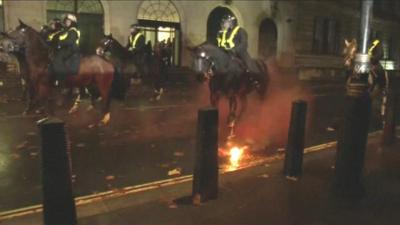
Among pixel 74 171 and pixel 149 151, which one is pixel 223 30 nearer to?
pixel 149 151

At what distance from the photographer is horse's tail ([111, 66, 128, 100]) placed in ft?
36.7

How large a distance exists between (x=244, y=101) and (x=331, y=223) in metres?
6.43

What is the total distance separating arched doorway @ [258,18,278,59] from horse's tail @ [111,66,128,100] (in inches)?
698

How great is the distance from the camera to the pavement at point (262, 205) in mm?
4754

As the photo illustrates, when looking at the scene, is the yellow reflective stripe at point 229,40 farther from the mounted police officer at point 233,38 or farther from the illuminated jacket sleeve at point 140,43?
the illuminated jacket sleeve at point 140,43

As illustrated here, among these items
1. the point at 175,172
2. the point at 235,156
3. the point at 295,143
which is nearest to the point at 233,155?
the point at 235,156

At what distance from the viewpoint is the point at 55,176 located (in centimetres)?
427

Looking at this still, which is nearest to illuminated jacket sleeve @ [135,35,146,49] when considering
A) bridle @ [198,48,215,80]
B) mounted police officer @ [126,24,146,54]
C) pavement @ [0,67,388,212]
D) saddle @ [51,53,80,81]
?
mounted police officer @ [126,24,146,54]

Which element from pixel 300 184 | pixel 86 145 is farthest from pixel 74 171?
pixel 300 184

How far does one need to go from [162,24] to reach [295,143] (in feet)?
56.4

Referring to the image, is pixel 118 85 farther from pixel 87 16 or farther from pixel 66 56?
pixel 87 16

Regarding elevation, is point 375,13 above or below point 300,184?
above

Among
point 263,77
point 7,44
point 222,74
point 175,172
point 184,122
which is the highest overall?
point 7,44

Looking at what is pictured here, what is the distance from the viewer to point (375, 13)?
38531mm
